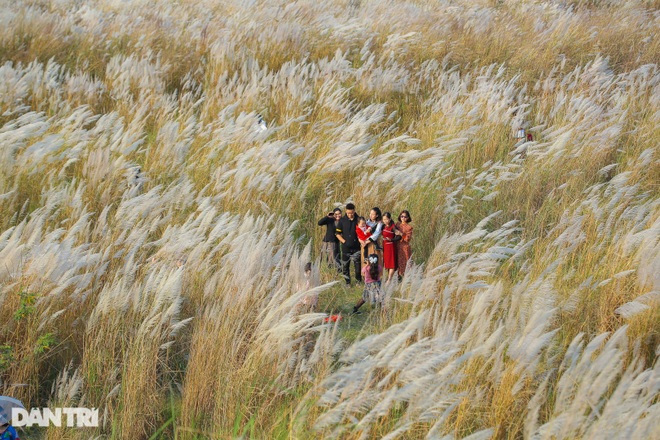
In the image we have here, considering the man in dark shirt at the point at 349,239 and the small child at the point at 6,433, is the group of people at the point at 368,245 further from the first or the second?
the small child at the point at 6,433

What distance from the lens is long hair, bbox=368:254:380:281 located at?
4027mm

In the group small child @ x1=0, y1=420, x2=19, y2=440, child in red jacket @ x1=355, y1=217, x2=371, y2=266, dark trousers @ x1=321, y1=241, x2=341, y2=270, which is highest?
child in red jacket @ x1=355, y1=217, x2=371, y2=266

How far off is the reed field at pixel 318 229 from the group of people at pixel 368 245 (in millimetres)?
164

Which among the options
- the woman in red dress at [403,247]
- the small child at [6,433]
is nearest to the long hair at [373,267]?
the woman in red dress at [403,247]

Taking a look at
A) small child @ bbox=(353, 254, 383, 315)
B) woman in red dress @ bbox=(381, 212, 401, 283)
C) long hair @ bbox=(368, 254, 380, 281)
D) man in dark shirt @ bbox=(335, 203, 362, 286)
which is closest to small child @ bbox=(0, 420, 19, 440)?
small child @ bbox=(353, 254, 383, 315)

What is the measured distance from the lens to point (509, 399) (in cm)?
250

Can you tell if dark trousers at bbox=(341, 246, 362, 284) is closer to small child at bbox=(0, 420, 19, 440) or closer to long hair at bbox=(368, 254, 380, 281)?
long hair at bbox=(368, 254, 380, 281)

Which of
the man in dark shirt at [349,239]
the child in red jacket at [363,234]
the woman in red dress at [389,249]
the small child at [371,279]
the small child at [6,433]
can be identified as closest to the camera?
the small child at [6,433]

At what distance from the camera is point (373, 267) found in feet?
13.3

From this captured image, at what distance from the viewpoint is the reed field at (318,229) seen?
2.55 meters

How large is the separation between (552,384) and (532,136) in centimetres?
417

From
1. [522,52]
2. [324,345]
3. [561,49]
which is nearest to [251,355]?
[324,345]

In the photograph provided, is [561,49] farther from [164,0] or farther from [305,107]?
[164,0]

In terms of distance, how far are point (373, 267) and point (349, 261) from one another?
518 millimetres
